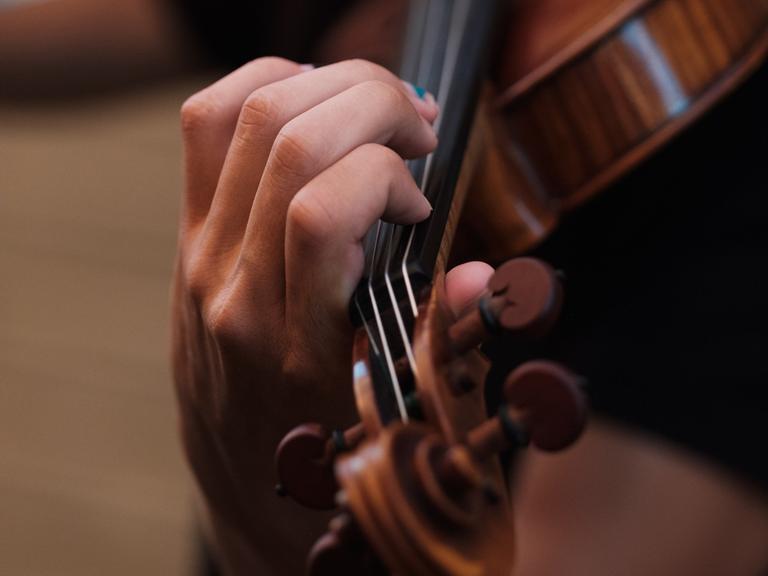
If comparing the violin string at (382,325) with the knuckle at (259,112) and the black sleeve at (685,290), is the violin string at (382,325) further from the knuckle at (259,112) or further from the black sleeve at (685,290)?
the black sleeve at (685,290)

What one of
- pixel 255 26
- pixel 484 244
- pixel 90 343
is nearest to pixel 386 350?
pixel 484 244

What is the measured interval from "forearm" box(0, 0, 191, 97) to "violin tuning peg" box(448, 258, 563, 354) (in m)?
0.78

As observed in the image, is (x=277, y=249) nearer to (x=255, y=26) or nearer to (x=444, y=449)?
(x=444, y=449)

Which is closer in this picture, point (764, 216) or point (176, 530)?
point (764, 216)

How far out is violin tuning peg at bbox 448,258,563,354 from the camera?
271mm

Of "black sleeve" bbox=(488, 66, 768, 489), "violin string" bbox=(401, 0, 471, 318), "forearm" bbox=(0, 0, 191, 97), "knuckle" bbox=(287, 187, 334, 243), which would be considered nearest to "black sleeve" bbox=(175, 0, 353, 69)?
"forearm" bbox=(0, 0, 191, 97)

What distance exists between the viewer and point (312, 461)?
0.30 meters

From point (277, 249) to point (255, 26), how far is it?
699mm

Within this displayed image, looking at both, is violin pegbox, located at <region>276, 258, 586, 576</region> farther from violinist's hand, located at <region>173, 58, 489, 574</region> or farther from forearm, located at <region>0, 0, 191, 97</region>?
forearm, located at <region>0, 0, 191, 97</region>

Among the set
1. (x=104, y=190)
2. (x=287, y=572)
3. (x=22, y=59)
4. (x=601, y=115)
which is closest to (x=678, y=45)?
(x=601, y=115)

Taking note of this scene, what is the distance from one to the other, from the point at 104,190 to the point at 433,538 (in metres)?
1.70

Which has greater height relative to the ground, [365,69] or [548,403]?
[365,69]

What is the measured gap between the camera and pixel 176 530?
1.40 m

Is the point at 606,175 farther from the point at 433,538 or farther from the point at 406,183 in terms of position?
the point at 433,538
